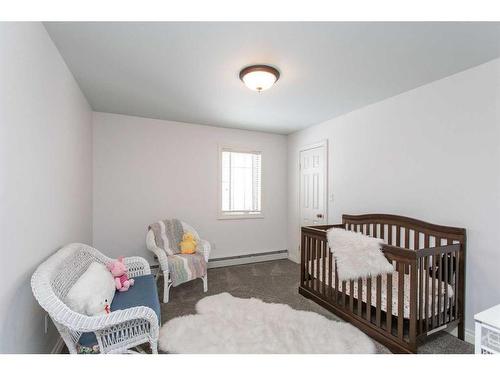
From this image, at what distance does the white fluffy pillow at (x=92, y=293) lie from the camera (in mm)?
1509

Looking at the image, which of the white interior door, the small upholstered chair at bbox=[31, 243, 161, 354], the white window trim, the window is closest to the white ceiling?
the white interior door

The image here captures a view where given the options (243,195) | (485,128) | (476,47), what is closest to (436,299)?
(485,128)

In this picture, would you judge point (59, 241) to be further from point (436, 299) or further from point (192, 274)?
point (436, 299)

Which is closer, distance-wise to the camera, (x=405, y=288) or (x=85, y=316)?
(x=85, y=316)

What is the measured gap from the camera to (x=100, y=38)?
5.68 feet

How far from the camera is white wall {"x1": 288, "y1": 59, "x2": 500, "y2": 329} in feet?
6.53

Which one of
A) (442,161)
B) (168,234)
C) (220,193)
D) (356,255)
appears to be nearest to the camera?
(356,255)

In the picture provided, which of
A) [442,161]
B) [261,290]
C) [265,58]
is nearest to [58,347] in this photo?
[261,290]

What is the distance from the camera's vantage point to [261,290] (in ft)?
10.1

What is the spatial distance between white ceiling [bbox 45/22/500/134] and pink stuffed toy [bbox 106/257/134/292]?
1.76 m

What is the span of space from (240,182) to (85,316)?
316cm

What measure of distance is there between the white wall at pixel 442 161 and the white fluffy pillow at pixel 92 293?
287 centimetres

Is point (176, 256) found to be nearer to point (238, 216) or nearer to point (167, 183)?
point (167, 183)

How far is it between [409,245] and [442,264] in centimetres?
41
